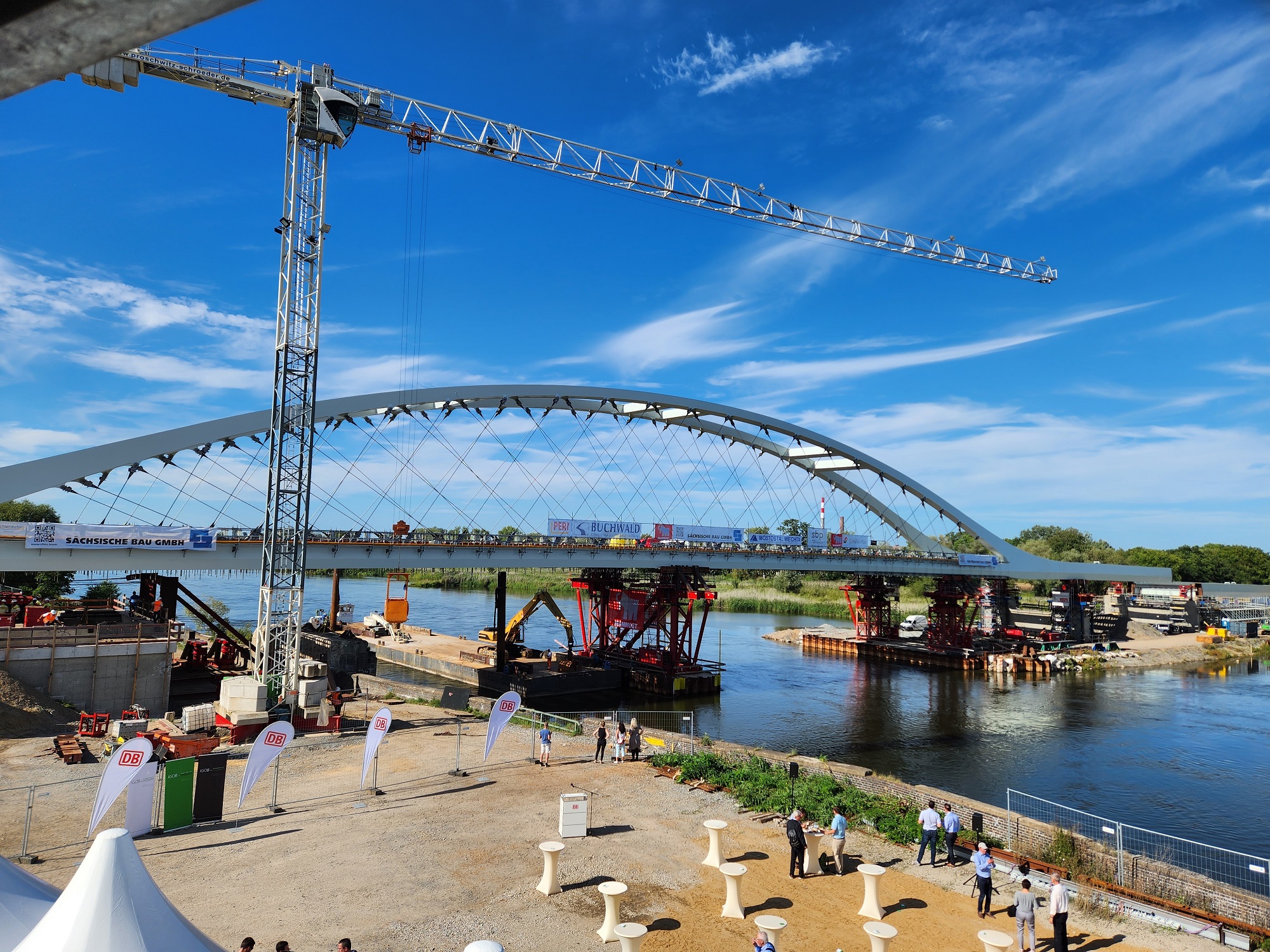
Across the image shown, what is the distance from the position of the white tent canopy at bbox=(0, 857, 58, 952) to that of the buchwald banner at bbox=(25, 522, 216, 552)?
2339 cm

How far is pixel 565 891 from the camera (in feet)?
46.6

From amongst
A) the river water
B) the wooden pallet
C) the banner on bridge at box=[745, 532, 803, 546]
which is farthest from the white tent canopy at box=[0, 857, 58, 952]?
the banner on bridge at box=[745, 532, 803, 546]

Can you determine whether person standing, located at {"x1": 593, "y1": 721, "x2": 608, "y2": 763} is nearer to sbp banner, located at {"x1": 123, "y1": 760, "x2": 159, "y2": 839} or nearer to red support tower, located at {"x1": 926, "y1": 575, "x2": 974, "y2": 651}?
sbp banner, located at {"x1": 123, "y1": 760, "x2": 159, "y2": 839}

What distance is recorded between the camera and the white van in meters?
90.9

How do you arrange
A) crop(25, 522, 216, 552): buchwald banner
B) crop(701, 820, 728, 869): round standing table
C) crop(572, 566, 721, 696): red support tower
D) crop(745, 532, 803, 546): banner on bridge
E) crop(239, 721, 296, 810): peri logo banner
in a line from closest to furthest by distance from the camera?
1. crop(701, 820, 728, 869): round standing table
2. crop(239, 721, 296, 810): peri logo banner
3. crop(25, 522, 216, 552): buchwald banner
4. crop(572, 566, 721, 696): red support tower
5. crop(745, 532, 803, 546): banner on bridge

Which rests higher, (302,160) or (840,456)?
(302,160)

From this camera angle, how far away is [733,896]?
13.5m

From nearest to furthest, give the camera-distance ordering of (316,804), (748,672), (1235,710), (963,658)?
1. (316,804)
2. (1235,710)
3. (748,672)
4. (963,658)

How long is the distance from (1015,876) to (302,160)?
3643 cm

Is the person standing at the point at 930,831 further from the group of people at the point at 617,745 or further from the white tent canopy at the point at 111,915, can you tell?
the white tent canopy at the point at 111,915

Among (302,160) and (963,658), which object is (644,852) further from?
(963,658)

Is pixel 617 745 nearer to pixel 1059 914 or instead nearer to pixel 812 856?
pixel 812 856

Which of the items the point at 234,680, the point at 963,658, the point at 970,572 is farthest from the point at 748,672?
the point at 234,680

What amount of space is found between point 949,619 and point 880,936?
72820 millimetres
